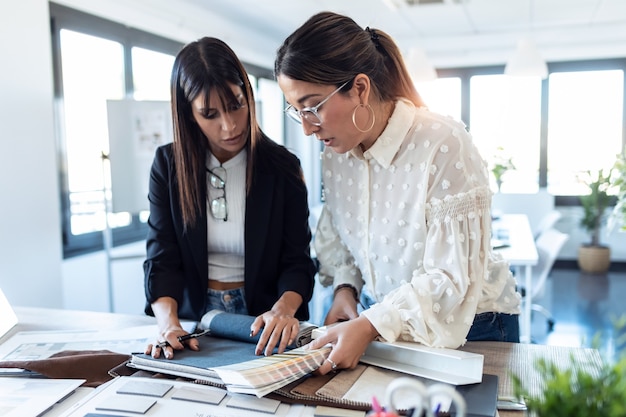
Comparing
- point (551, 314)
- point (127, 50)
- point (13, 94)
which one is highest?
point (127, 50)

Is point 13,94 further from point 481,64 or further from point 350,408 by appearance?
point 481,64

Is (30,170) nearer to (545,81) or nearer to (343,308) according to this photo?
(343,308)

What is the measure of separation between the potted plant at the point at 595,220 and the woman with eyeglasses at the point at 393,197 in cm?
519

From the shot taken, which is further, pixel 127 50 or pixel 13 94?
pixel 127 50

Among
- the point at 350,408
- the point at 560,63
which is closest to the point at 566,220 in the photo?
the point at 560,63

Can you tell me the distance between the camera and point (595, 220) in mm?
5777

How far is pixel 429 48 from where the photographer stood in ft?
20.6

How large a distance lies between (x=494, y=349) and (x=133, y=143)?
2653 mm

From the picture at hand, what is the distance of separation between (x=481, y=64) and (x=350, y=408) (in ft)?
20.4

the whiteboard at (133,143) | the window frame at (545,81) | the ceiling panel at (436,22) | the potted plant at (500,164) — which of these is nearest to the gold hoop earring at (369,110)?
the whiteboard at (133,143)

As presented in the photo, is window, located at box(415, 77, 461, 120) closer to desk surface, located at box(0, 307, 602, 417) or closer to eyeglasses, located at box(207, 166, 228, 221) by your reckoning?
eyeglasses, located at box(207, 166, 228, 221)

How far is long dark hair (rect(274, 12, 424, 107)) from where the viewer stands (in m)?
1.07

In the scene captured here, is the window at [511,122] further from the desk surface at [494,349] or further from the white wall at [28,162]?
the desk surface at [494,349]

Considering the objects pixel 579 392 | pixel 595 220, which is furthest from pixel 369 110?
pixel 595 220
